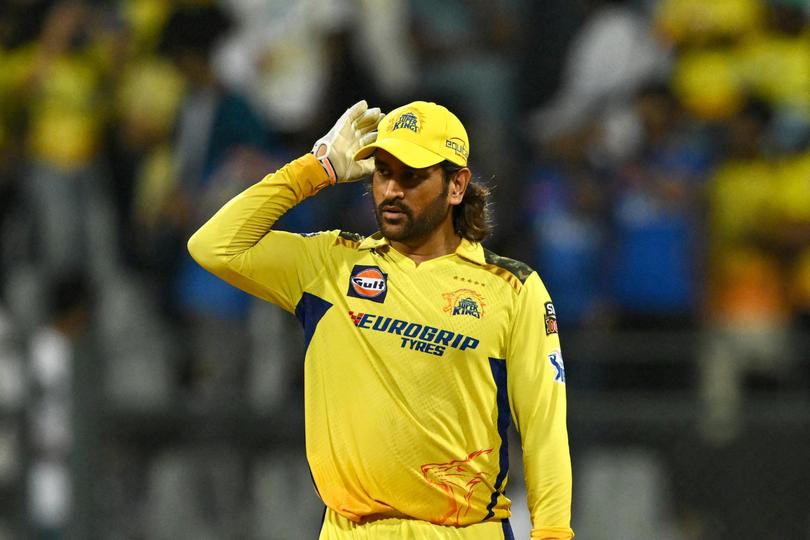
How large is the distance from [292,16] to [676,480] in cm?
425

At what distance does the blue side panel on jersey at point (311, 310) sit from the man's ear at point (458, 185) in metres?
0.50

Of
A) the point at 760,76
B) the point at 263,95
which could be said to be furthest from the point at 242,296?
the point at 760,76

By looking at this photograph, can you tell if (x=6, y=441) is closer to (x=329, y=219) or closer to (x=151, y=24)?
(x=329, y=219)

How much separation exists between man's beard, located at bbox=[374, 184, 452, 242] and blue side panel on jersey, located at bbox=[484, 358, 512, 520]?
0.44 metres

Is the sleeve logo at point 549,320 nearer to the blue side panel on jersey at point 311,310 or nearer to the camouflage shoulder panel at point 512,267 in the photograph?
the camouflage shoulder panel at point 512,267

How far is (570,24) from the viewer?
1067 centimetres

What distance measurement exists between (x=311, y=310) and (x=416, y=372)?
1.30ft

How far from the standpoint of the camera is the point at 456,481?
4.47 meters

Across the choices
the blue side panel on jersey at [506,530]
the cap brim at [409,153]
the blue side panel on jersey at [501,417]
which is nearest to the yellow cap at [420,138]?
the cap brim at [409,153]

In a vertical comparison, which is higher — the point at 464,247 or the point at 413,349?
the point at 464,247

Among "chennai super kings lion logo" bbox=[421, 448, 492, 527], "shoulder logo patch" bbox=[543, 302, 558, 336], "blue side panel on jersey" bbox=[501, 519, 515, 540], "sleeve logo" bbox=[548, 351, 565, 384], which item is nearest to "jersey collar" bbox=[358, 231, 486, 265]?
"shoulder logo patch" bbox=[543, 302, 558, 336]

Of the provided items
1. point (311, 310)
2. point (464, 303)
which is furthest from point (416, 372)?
point (311, 310)

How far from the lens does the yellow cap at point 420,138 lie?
14.5ft

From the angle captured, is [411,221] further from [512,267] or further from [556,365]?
[556,365]
